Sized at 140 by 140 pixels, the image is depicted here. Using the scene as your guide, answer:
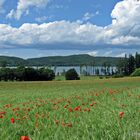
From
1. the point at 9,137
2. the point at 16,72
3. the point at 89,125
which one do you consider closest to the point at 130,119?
the point at 89,125

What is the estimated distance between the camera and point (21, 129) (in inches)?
279

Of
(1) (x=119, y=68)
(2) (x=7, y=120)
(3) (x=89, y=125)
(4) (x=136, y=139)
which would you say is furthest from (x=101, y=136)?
(1) (x=119, y=68)

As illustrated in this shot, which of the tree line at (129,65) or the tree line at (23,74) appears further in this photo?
the tree line at (129,65)

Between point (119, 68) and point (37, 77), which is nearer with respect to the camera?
point (37, 77)

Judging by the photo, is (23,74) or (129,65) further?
(129,65)

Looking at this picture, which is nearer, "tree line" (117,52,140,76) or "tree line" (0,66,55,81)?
"tree line" (0,66,55,81)

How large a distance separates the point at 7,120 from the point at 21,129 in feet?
4.31

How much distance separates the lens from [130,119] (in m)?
7.36

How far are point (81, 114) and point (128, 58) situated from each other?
181m

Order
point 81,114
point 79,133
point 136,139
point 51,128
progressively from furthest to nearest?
point 81,114 → point 51,128 → point 79,133 → point 136,139

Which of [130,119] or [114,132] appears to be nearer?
[114,132]

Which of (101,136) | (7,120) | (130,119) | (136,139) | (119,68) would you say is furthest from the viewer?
(119,68)

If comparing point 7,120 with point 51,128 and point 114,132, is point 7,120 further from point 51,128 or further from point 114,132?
point 114,132

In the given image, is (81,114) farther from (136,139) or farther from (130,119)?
(136,139)
